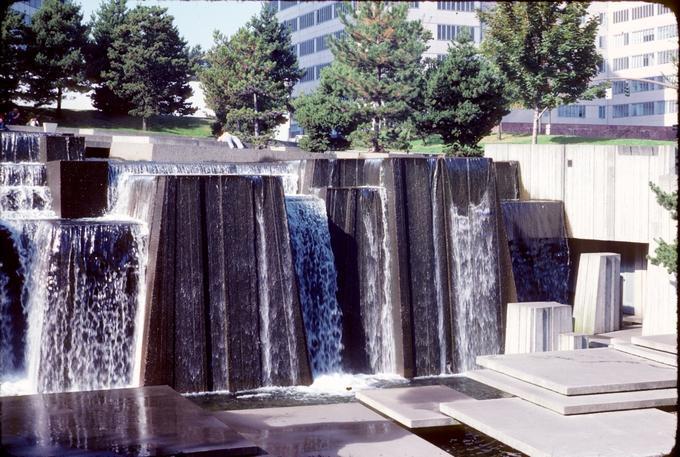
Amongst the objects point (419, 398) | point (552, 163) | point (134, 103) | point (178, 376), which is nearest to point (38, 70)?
point (134, 103)

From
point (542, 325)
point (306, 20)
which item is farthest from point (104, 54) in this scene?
point (542, 325)

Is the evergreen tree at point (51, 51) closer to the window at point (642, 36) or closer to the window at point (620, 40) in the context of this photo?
the window at point (642, 36)

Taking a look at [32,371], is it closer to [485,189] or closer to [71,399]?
[71,399]

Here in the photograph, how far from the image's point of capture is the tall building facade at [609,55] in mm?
50094

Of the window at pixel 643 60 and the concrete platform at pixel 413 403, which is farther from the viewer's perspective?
the window at pixel 643 60

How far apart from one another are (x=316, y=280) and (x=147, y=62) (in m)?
24.8

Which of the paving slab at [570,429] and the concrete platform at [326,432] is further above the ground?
the paving slab at [570,429]

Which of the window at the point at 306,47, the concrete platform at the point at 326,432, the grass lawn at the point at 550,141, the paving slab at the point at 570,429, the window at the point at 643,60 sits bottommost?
the concrete platform at the point at 326,432

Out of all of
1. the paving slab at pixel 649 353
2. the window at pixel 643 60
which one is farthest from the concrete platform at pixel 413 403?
the window at pixel 643 60

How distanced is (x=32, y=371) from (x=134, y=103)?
27.3 meters

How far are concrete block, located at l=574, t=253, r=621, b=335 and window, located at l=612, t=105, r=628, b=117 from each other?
42.1 m

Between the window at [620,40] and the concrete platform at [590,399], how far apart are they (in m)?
46.9

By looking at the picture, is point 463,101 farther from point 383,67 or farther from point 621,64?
point 621,64

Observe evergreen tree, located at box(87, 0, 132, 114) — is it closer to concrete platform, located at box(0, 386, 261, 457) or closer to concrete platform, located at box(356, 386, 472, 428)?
concrete platform, located at box(356, 386, 472, 428)
